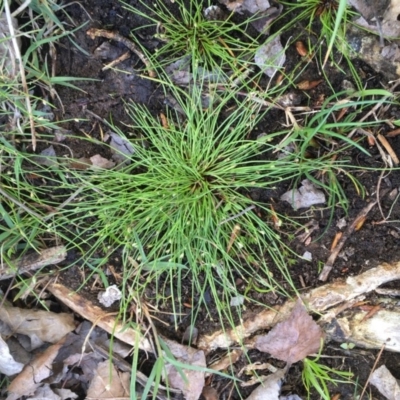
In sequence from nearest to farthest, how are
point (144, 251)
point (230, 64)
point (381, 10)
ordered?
point (381, 10) → point (230, 64) → point (144, 251)

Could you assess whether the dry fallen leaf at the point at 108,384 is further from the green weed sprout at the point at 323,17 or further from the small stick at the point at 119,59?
the green weed sprout at the point at 323,17

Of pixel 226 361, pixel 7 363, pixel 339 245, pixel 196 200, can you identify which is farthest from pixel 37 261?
pixel 339 245

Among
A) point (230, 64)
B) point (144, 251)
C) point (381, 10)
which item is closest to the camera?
point (381, 10)

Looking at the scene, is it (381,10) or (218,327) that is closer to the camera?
(381,10)

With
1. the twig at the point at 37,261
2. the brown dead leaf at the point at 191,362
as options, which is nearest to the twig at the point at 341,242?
the brown dead leaf at the point at 191,362

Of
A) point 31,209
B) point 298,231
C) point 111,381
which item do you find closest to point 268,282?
→ point 298,231

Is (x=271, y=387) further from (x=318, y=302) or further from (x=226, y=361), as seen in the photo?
(x=318, y=302)

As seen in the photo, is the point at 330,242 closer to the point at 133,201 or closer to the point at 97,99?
the point at 133,201
